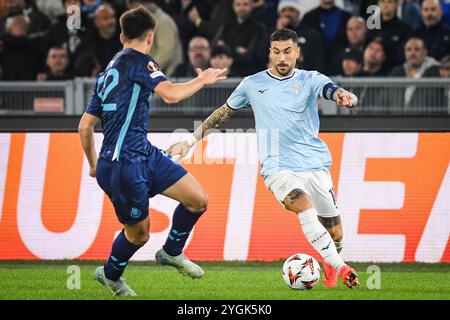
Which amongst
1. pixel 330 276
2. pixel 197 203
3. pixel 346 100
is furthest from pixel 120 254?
pixel 346 100

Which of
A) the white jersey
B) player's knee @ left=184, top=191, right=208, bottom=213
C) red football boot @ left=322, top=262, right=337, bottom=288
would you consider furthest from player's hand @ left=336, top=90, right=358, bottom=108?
red football boot @ left=322, top=262, right=337, bottom=288

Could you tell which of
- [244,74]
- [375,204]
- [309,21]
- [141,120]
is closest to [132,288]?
[141,120]

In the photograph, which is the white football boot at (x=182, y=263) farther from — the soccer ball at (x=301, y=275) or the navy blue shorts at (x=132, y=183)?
the soccer ball at (x=301, y=275)

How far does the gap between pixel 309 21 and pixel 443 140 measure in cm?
312

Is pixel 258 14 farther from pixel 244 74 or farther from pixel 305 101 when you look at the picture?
pixel 305 101

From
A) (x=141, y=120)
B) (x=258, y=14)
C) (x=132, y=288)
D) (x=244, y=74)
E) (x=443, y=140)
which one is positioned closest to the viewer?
(x=141, y=120)

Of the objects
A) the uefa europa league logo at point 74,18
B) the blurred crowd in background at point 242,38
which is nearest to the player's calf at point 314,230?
the blurred crowd in background at point 242,38

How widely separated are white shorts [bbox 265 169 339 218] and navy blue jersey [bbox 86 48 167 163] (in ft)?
4.71

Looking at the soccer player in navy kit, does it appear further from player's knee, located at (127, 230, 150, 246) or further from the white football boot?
the white football boot

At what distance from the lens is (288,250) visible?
12.2 m

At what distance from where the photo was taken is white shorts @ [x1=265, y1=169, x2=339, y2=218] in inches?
377

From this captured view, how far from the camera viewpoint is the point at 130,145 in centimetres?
866

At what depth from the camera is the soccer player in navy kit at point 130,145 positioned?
338 inches

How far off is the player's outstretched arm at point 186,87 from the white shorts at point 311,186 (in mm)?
1533
